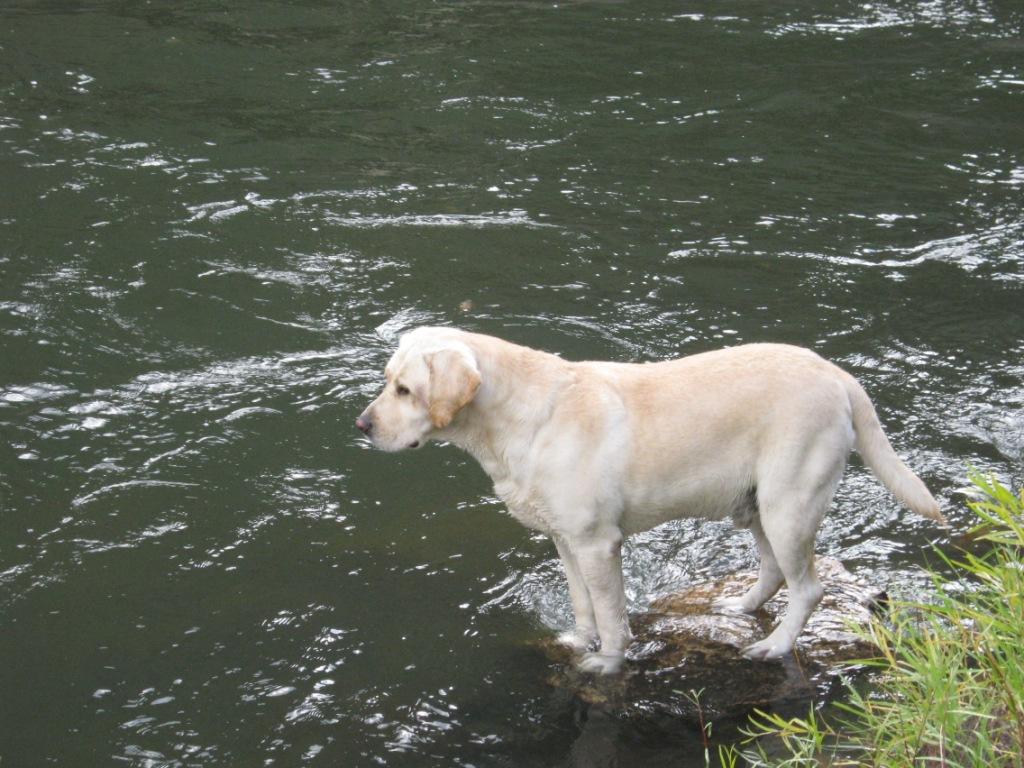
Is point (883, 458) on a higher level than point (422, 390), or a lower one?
lower

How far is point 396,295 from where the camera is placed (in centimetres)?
1001

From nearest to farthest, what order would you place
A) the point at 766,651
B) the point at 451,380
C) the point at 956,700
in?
the point at 956,700 < the point at 451,380 < the point at 766,651

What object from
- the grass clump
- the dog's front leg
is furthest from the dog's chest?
the grass clump

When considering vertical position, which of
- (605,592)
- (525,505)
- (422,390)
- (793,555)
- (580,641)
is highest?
(422,390)

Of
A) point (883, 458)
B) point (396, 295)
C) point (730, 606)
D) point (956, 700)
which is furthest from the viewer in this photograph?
point (396, 295)

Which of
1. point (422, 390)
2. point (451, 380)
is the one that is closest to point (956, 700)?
point (451, 380)

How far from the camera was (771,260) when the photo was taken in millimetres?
10688

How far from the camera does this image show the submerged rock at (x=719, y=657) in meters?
5.71

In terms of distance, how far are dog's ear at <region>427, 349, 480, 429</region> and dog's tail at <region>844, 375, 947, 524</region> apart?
178 cm

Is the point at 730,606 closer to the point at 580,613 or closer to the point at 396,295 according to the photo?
the point at 580,613

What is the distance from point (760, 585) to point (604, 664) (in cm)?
93

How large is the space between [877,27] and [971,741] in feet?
48.5

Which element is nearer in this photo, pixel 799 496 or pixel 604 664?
pixel 799 496

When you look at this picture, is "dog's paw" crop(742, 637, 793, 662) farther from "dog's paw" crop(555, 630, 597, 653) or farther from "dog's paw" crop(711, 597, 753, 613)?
"dog's paw" crop(555, 630, 597, 653)
